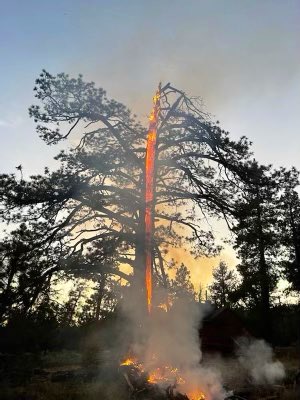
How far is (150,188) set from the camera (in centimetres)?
1412

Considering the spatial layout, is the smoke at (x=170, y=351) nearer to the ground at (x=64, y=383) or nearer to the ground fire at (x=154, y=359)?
the ground fire at (x=154, y=359)

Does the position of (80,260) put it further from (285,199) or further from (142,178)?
(285,199)

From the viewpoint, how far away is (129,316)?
537 inches

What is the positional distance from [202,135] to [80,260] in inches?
275

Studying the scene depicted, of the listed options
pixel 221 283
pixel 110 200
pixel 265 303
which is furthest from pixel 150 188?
Answer: pixel 221 283

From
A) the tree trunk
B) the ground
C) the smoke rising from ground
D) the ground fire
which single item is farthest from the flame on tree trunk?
the tree trunk

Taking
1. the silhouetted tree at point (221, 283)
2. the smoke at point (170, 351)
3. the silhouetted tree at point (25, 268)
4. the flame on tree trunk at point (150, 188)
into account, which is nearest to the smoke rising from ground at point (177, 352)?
the smoke at point (170, 351)

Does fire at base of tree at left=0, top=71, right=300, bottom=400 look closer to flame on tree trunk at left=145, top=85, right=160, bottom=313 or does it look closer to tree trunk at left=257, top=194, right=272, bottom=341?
flame on tree trunk at left=145, top=85, right=160, bottom=313

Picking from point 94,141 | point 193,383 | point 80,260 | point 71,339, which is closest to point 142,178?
point 94,141

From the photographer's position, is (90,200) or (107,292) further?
(107,292)

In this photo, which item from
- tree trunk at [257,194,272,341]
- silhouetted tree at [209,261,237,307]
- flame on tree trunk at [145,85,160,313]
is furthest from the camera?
silhouetted tree at [209,261,237,307]

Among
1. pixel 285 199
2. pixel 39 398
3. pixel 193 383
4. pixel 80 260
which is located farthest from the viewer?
pixel 285 199

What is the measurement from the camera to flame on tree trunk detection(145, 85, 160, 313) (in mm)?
12812

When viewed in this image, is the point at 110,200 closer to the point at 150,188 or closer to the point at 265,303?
the point at 150,188
